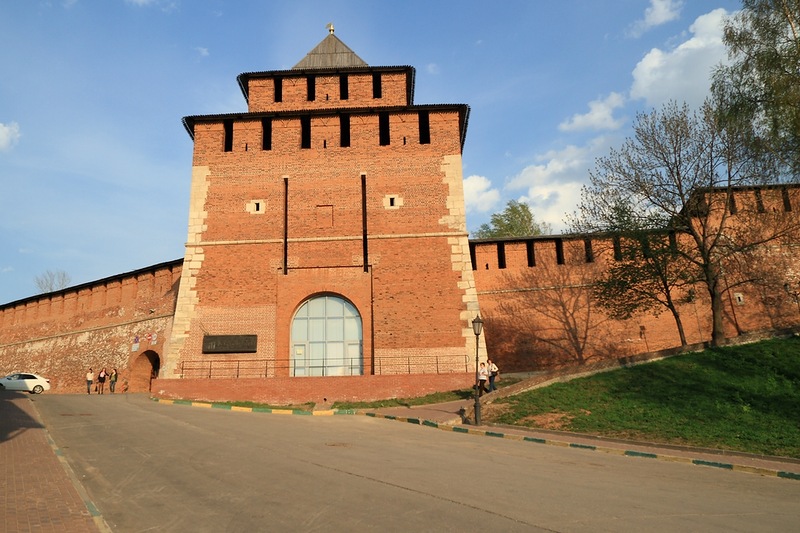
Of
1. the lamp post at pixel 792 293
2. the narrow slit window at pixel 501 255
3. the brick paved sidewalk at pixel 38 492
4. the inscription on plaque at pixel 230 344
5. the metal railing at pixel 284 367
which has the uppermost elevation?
the narrow slit window at pixel 501 255

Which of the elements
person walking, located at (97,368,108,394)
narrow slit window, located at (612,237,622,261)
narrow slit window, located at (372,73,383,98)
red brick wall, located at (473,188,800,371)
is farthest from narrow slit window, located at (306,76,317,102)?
person walking, located at (97,368,108,394)

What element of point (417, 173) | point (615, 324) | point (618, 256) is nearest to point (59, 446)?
point (417, 173)

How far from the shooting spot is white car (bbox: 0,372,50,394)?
2636cm

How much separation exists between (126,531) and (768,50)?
1662 cm

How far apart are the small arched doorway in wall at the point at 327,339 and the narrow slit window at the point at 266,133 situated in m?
6.40

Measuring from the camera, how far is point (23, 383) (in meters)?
26.5

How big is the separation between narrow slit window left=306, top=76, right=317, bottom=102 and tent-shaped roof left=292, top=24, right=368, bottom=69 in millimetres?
1453

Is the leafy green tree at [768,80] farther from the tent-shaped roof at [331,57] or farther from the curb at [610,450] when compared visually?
the tent-shaped roof at [331,57]

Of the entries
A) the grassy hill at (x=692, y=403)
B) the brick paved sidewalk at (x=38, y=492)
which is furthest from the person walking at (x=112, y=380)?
the grassy hill at (x=692, y=403)

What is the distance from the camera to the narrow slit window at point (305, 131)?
2139 cm

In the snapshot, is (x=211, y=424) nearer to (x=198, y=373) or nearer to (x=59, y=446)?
(x=59, y=446)

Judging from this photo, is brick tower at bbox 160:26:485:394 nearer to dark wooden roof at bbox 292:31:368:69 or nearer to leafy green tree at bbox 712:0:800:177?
dark wooden roof at bbox 292:31:368:69

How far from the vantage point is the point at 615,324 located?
22.5m

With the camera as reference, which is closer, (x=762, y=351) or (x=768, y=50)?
(x=768, y=50)
